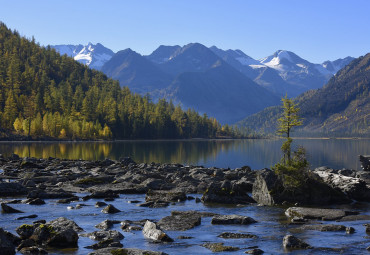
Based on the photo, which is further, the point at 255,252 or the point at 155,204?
the point at 155,204

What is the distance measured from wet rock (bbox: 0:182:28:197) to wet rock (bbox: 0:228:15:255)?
20.6 meters

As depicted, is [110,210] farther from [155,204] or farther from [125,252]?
[125,252]

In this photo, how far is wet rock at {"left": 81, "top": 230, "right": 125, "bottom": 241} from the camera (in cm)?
2259

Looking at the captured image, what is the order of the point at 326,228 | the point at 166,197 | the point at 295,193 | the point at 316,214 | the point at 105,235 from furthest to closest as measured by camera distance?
the point at 166,197 < the point at 295,193 < the point at 316,214 < the point at 326,228 < the point at 105,235

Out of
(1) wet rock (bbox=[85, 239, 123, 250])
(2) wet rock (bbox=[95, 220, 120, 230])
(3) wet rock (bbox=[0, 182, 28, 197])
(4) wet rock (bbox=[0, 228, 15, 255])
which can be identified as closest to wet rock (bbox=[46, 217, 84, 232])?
(2) wet rock (bbox=[95, 220, 120, 230])

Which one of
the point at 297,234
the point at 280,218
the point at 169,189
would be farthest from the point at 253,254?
the point at 169,189

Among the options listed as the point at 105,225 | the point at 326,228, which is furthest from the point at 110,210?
the point at 326,228

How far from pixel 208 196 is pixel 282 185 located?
6771 millimetres

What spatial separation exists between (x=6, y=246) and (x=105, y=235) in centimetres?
547

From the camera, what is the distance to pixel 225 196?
1453 inches

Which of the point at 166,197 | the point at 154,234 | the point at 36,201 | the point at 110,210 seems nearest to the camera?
the point at 154,234

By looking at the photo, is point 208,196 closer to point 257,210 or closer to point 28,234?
point 257,210

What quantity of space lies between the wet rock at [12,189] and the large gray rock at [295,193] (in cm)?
2196

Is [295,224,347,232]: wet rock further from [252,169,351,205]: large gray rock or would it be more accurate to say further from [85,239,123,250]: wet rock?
[85,239,123,250]: wet rock
